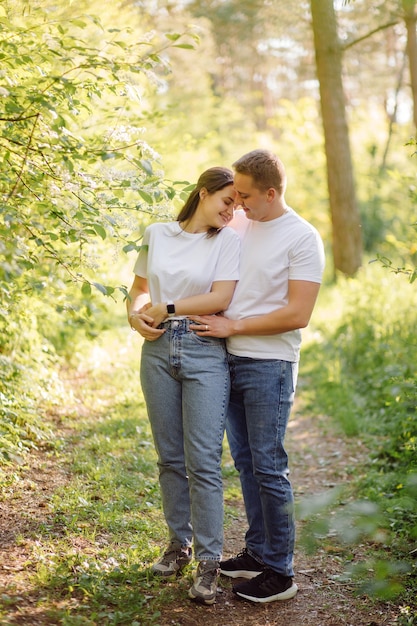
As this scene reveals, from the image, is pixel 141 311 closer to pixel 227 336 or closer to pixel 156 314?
pixel 156 314

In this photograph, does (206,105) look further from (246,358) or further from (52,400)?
(246,358)

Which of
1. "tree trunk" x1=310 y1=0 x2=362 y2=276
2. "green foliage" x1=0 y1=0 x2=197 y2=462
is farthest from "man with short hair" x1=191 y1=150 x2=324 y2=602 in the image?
"tree trunk" x1=310 y1=0 x2=362 y2=276

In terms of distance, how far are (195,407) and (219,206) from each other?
0.96 meters

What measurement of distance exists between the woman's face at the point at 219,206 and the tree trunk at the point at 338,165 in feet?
27.4

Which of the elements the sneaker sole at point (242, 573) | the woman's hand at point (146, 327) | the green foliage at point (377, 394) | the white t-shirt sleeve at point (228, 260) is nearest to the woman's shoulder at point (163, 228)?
the white t-shirt sleeve at point (228, 260)

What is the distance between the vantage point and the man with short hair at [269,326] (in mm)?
3326

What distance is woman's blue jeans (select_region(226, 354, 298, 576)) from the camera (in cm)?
339

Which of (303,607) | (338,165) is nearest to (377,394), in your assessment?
(303,607)

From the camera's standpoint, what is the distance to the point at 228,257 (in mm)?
3385

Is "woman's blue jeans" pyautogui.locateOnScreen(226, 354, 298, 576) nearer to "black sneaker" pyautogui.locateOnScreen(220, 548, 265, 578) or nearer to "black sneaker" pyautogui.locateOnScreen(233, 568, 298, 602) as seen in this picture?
"black sneaker" pyautogui.locateOnScreen(233, 568, 298, 602)

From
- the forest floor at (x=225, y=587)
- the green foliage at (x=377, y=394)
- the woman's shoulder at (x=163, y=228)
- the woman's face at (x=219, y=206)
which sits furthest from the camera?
the green foliage at (x=377, y=394)

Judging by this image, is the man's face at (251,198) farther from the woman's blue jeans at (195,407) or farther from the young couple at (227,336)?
the woman's blue jeans at (195,407)

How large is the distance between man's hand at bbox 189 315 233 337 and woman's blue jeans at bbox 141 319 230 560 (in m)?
0.04

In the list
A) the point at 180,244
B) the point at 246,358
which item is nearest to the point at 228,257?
the point at 180,244
